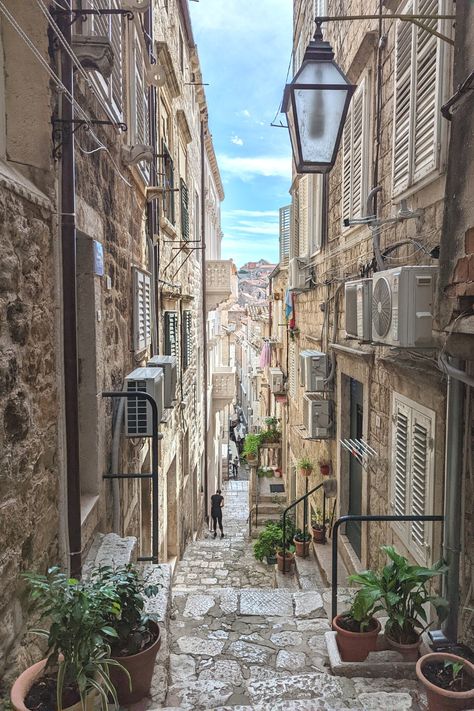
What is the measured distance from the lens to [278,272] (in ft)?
56.4

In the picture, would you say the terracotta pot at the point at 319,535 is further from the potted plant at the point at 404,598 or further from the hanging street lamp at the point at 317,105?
the hanging street lamp at the point at 317,105

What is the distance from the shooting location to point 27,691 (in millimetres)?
2297

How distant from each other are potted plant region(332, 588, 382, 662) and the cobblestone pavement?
0.16m

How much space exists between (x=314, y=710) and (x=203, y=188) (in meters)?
15.6

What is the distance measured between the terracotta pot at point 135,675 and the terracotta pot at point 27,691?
1.78 ft

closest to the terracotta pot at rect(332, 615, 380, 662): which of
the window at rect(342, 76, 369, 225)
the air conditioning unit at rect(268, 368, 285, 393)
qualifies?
the window at rect(342, 76, 369, 225)

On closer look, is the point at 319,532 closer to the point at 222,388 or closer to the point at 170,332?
the point at 170,332

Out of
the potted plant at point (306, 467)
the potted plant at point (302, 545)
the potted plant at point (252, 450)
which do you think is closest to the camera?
the potted plant at point (302, 545)

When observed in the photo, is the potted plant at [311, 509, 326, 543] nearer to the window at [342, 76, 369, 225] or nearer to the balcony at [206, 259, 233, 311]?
the window at [342, 76, 369, 225]

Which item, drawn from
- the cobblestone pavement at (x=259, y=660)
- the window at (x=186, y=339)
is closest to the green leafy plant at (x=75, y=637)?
the cobblestone pavement at (x=259, y=660)

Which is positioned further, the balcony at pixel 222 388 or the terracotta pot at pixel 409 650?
the balcony at pixel 222 388

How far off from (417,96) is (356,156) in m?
2.06

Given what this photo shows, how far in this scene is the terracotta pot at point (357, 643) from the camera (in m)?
3.43

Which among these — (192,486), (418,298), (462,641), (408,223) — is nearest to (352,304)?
(408,223)
